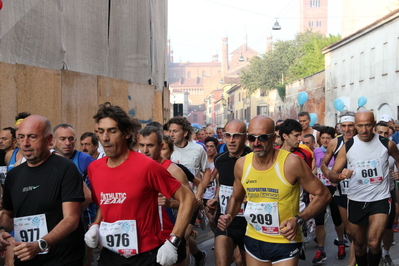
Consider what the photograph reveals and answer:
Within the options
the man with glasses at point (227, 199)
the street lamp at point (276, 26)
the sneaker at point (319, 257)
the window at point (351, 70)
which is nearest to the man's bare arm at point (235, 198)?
the man with glasses at point (227, 199)

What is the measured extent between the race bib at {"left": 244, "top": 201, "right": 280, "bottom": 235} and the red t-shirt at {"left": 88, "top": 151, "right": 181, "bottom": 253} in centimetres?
99

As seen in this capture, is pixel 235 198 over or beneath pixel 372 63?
beneath

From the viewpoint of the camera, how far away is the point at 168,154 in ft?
23.0

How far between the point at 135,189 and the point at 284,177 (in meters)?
1.37

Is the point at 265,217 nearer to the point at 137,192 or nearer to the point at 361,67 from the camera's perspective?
the point at 137,192

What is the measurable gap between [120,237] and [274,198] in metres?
1.40

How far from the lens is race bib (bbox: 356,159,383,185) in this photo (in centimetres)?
706

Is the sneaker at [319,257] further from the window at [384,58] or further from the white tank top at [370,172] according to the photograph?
the window at [384,58]

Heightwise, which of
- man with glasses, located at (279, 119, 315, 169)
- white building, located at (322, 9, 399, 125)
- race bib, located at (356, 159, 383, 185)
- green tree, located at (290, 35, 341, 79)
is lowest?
race bib, located at (356, 159, 383, 185)

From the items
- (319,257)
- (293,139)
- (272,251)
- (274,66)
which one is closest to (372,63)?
(319,257)

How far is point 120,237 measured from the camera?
162 inches

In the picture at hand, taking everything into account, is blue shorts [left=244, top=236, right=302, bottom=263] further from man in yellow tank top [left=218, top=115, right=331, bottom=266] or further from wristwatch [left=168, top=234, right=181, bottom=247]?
wristwatch [left=168, top=234, right=181, bottom=247]

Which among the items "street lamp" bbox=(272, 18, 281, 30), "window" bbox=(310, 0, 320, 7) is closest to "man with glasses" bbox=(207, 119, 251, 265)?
"street lamp" bbox=(272, 18, 281, 30)

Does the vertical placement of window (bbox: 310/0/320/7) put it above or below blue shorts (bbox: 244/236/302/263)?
above
